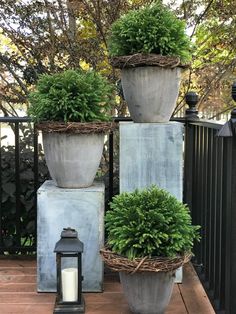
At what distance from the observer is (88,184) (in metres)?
2.77

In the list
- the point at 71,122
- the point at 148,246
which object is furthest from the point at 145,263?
the point at 71,122

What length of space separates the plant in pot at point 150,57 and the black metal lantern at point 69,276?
2.69 feet

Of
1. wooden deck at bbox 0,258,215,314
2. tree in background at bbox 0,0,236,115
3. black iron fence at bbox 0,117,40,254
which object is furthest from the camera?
tree in background at bbox 0,0,236,115

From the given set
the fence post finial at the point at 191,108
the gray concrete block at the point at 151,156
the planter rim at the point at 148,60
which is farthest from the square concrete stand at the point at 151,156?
the fence post finial at the point at 191,108

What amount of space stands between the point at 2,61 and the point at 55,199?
9.81ft

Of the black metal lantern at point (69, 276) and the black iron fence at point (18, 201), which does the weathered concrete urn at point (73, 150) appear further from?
the black iron fence at point (18, 201)

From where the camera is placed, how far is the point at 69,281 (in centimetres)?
240

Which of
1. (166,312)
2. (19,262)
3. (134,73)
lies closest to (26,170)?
(19,262)

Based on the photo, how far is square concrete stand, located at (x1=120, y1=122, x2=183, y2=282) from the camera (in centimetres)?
274

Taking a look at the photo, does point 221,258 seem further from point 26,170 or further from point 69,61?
point 69,61

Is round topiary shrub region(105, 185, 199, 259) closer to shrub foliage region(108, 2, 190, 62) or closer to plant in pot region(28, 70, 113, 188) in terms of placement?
plant in pot region(28, 70, 113, 188)

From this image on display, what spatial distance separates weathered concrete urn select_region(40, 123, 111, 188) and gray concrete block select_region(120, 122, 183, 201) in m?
0.16

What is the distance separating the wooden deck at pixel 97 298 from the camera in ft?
8.25

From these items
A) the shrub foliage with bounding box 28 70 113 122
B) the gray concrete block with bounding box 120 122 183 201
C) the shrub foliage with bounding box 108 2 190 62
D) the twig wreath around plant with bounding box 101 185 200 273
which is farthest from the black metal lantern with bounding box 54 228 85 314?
the shrub foliage with bounding box 108 2 190 62
